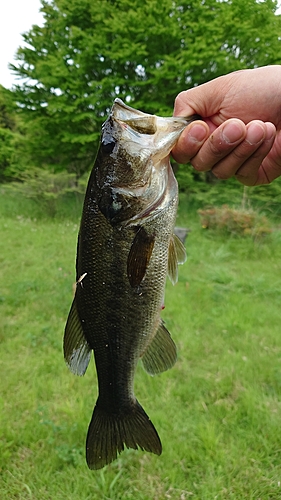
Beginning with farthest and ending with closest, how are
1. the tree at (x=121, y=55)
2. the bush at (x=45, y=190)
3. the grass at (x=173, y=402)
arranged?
the tree at (x=121, y=55), the bush at (x=45, y=190), the grass at (x=173, y=402)

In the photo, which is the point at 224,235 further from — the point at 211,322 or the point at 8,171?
the point at 8,171

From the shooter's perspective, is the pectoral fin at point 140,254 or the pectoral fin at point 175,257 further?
the pectoral fin at point 175,257

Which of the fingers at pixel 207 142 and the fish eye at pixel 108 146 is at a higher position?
the fingers at pixel 207 142

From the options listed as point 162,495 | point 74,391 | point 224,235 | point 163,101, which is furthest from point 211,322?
point 163,101

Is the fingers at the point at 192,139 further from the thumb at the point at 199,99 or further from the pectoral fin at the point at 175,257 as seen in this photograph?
the pectoral fin at the point at 175,257

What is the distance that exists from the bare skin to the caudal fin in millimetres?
1199

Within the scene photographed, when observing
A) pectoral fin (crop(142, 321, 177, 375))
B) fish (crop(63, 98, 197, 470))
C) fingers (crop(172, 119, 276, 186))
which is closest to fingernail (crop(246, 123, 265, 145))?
fingers (crop(172, 119, 276, 186))

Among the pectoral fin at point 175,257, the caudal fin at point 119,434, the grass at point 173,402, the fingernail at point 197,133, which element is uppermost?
the fingernail at point 197,133

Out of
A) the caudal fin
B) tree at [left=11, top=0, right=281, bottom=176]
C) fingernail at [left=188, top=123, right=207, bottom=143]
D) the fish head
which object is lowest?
the caudal fin

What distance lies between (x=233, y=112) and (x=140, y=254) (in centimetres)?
99

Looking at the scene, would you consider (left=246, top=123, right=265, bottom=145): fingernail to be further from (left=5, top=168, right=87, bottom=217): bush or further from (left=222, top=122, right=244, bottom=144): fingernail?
(left=5, top=168, right=87, bottom=217): bush

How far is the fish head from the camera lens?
4.75 ft

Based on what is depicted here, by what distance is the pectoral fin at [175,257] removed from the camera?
1604mm

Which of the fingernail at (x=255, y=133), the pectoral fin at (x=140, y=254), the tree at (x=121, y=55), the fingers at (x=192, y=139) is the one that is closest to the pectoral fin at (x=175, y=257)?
the pectoral fin at (x=140, y=254)
